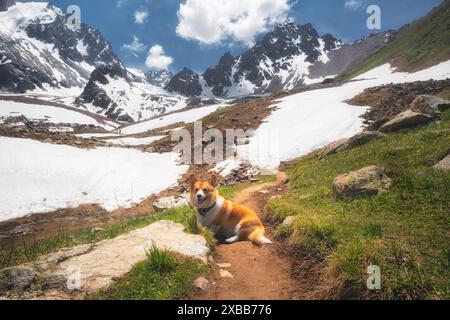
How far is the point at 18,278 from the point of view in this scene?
6465 mm

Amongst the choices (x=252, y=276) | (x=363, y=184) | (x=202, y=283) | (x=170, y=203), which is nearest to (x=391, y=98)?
(x=170, y=203)

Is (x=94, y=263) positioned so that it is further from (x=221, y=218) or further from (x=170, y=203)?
(x=170, y=203)

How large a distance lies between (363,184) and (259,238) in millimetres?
4246

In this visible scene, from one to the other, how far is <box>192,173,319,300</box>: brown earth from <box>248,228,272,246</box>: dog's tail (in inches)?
5.7

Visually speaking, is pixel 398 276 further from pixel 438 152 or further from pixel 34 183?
pixel 34 183


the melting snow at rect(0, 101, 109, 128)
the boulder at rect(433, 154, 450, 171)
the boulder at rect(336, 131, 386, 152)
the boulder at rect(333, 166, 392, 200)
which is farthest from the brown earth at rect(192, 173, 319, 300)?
the melting snow at rect(0, 101, 109, 128)

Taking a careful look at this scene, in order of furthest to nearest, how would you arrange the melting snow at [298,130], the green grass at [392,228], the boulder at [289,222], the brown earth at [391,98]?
the brown earth at [391,98] < the melting snow at [298,130] < the boulder at [289,222] < the green grass at [392,228]

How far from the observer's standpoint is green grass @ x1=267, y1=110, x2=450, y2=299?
19.0 feet

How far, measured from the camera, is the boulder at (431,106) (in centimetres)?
2307

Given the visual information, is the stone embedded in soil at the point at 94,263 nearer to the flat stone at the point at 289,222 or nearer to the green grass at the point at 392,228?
the flat stone at the point at 289,222

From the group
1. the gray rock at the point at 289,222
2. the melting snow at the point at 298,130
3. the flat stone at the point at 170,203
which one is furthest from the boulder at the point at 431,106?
the flat stone at the point at 170,203

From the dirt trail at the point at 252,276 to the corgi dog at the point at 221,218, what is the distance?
404 mm

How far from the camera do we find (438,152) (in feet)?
40.8
